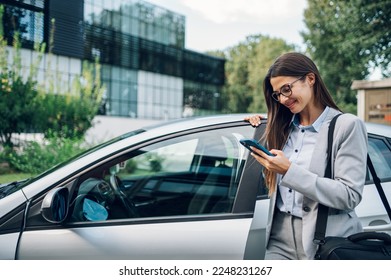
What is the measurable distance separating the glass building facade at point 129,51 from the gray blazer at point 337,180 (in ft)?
7.03

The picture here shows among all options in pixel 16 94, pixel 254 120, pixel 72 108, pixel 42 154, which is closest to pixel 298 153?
pixel 254 120

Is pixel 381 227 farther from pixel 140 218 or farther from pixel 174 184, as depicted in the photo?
pixel 174 184

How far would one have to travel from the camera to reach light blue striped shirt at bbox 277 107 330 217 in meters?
1.27

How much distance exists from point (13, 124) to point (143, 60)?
48.0 feet

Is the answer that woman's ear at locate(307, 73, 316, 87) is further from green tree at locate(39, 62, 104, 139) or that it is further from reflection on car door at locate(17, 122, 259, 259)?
green tree at locate(39, 62, 104, 139)

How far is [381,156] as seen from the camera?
5.80ft

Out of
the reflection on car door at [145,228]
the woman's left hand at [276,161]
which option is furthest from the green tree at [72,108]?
the woman's left hand at [276,161]

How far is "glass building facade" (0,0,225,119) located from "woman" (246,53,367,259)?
1.94 metres

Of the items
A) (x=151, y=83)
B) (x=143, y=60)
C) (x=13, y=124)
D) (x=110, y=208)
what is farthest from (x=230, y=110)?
(x=110, y=208)

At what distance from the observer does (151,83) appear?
21688 millimetres

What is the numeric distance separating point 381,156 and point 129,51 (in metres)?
14.6

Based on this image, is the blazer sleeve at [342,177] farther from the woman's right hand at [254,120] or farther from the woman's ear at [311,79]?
the woman's right hand at [254,120]

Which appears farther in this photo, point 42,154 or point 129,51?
point 129,51

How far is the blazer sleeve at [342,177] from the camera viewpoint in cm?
113
